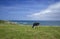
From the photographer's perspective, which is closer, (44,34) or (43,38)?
(43,38)

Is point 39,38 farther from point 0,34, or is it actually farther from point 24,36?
point 0,34

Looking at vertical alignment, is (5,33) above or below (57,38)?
above

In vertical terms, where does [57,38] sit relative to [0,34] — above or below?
below

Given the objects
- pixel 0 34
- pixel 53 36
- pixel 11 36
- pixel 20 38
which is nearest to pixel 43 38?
pixel 53 36

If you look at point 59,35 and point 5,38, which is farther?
point 59,35

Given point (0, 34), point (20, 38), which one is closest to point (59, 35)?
point (20, 38)

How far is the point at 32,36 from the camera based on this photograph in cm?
927

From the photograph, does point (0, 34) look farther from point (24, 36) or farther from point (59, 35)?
point (59, 35)

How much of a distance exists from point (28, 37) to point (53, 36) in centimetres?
197

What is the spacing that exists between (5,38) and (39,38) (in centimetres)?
242

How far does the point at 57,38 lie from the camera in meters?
9.36

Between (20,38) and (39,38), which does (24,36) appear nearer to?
(20,38)

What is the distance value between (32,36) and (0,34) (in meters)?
2.37

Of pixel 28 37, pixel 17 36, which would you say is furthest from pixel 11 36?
pixel 28 37
